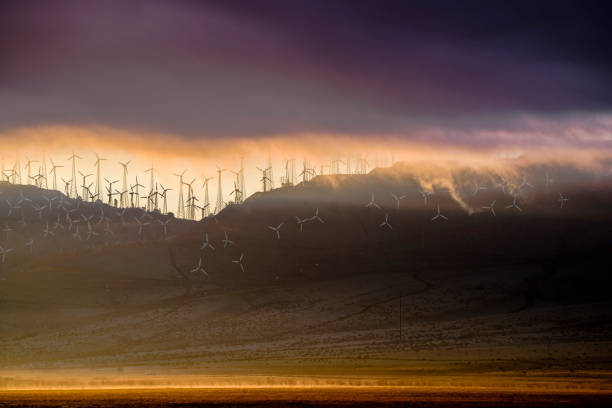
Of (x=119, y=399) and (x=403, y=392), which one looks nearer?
(x=119, y=399)

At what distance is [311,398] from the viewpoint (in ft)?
171

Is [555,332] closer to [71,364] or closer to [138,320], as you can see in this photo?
[71,364]

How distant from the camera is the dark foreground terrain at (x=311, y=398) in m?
47.8

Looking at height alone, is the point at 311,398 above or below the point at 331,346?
above

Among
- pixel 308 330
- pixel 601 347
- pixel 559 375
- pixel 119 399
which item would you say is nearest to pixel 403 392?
pixel 119 399

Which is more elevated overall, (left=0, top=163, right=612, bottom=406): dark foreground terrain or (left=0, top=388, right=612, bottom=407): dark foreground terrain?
(left=0, top=388, right=612, bottom=407): dark foreground terrain

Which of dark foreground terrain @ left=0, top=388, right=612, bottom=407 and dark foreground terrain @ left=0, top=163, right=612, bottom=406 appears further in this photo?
dark foreground terrain @ left=0, top=163, right=612, bottom=406

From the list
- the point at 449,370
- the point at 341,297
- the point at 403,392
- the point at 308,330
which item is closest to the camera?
the point at 403,392

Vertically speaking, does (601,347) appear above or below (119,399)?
below

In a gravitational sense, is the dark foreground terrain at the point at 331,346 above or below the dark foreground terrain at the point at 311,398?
below

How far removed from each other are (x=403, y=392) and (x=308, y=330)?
9507 centimetres

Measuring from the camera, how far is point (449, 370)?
86125mm

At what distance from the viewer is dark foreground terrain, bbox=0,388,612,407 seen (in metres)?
47.8

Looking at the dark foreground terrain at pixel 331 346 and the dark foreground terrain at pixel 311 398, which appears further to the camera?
the dark foreground terrain at pixel 331 346
